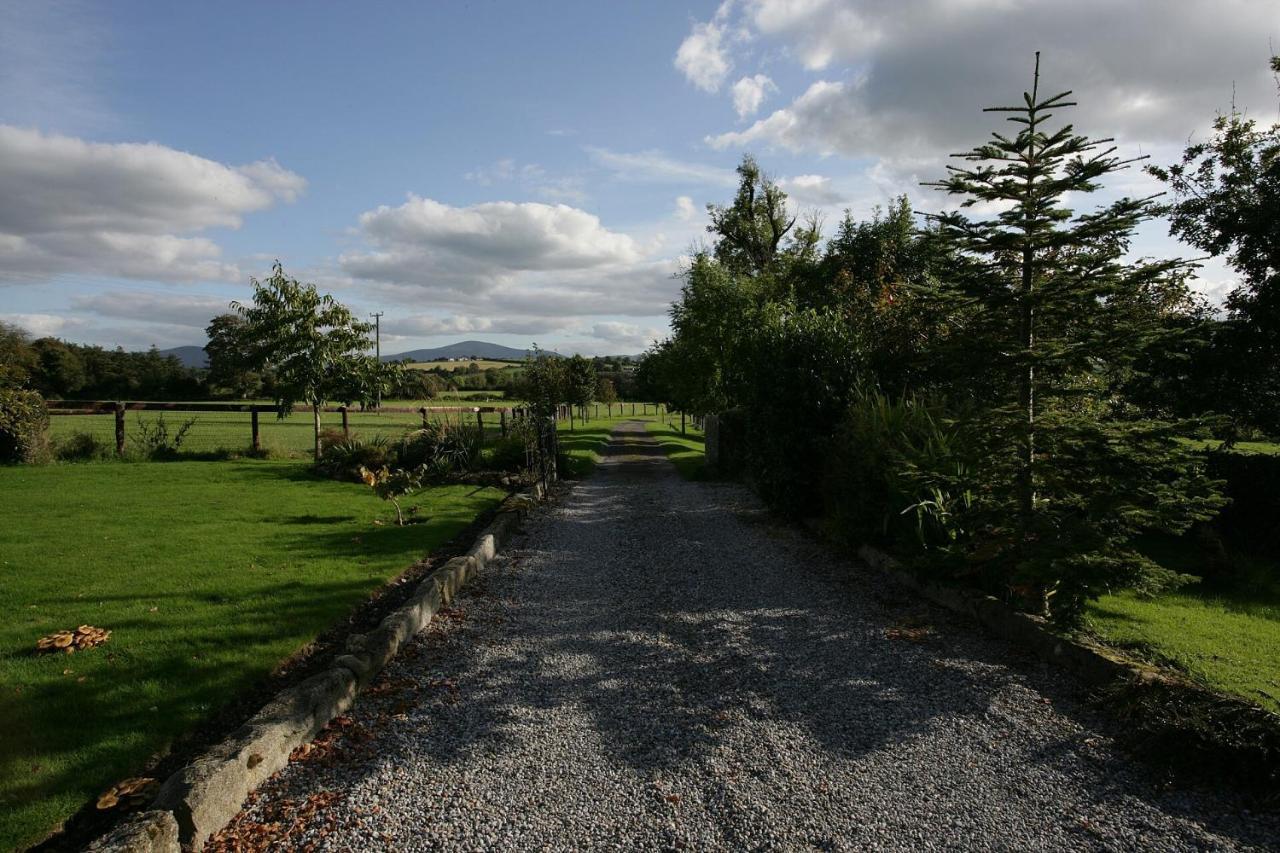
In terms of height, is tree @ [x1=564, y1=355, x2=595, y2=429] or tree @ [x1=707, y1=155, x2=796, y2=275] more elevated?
tree @ [x1=707, y1=155, x2=796, y2=275]

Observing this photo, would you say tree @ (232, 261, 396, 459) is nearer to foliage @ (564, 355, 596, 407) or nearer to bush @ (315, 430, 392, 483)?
bush @ (315, 430, 392, 483)

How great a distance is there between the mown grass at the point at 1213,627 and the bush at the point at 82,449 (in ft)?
63.2

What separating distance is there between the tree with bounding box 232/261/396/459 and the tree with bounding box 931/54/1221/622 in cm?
1532

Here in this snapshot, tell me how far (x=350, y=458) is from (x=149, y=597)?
30.7 feet

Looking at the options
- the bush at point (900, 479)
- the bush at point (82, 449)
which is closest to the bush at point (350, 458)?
the bush at point (82, 449)

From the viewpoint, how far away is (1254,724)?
377 centimetres

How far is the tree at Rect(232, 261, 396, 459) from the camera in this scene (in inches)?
691

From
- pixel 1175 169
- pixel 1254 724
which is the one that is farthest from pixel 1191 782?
pixel 1175 169

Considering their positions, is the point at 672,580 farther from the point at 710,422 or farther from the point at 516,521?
the point at 710,422

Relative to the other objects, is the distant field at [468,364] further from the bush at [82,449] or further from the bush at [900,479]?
the bush at [900,479]

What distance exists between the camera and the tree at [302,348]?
17.6 metres

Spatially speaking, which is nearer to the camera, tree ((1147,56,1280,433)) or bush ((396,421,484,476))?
tree ((1147,56,1280,433))

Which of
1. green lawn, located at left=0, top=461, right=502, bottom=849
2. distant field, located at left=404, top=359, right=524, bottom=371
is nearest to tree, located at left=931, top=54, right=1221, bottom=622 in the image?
green lawn, located at left=0, top=461, right=502, bottom=849

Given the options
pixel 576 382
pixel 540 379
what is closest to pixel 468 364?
pixel 576 382
